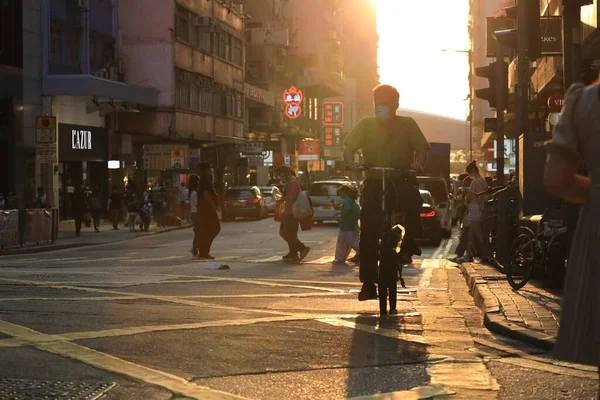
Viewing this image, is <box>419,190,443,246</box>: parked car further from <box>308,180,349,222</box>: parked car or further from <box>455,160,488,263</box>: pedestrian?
<box>308,180,349,222</box>: parked car

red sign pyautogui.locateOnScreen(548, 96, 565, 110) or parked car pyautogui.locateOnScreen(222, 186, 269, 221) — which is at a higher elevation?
red sign pyautogui.locateOnScreen(548, 96, 565, 110)

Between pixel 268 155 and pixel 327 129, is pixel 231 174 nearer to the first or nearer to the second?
pixel 268 155

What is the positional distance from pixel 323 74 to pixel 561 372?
324 feet

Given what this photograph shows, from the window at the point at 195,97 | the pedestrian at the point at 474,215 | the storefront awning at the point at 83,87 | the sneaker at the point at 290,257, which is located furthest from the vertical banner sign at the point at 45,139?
the window at the point at 195,97

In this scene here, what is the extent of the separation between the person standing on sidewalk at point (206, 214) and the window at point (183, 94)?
35431 mm

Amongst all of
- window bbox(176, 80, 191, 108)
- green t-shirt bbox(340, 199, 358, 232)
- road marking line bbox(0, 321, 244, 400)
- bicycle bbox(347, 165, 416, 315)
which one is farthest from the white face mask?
window bbox(176, 80, 191, 108)

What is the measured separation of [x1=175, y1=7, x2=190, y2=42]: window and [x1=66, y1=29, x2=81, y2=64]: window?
39.8 ft

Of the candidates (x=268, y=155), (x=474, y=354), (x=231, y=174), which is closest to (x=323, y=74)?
(x=268, y=155)

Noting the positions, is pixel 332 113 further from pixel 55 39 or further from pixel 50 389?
pixel 50 389

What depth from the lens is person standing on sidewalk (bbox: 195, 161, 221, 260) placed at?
880 inches

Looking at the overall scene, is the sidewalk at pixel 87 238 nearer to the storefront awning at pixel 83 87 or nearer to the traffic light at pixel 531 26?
the storefront awning at pixel 83 87

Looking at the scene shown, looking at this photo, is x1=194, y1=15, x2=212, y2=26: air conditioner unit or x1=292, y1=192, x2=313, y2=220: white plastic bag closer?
x1=292, y1=192, x2=313, y2=220: white plastic bag

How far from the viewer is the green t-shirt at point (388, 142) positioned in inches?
426

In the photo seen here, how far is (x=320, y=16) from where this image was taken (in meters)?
108
